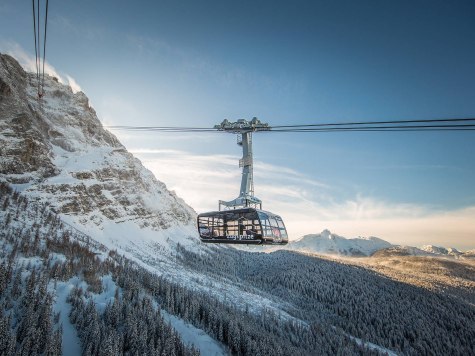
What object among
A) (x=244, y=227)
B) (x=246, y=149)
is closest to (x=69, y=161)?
(x=244, y=227)

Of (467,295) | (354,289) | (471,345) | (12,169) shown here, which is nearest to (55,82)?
(12,169)

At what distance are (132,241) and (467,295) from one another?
199 metres

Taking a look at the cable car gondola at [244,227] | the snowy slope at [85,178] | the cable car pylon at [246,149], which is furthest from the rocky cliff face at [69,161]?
the cable car pylon at [246,149]

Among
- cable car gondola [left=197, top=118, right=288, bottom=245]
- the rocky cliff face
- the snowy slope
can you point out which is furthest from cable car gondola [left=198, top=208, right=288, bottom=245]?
the rocky cliff face

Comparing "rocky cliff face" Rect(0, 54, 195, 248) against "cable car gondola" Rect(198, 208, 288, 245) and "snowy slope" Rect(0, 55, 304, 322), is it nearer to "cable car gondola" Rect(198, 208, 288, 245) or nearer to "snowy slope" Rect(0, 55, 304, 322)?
"snowy slope" Rect(0, 55, 304, 322)

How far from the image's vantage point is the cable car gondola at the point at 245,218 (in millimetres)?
17062

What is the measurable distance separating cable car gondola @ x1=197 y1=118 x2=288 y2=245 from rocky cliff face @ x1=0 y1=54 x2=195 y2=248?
8970 cm

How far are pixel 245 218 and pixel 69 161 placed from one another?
124 m

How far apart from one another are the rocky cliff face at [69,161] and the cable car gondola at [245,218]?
89.7 m

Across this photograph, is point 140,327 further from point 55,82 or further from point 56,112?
point 55,82

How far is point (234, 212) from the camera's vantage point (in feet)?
65.8

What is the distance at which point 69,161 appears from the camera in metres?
118

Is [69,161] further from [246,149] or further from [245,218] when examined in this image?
[246,149]

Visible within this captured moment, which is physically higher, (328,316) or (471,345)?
(328,316)
